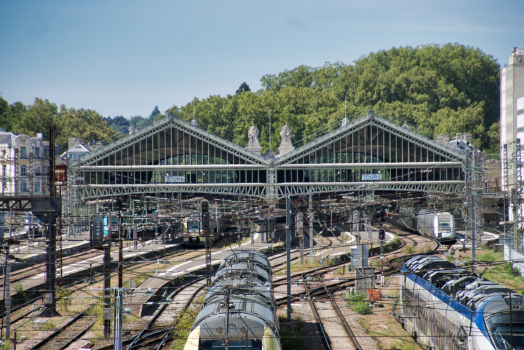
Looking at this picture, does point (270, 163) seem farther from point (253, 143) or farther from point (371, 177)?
point (371, 177)

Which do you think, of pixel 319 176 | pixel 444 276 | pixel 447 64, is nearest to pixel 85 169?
pixel 319 176

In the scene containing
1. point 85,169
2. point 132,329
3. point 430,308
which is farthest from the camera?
point 85,169

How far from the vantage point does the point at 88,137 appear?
134m

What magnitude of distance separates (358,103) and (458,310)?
10750 cm

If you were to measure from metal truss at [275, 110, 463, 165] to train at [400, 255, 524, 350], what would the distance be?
114 feet

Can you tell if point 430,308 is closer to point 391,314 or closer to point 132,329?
point 391,314

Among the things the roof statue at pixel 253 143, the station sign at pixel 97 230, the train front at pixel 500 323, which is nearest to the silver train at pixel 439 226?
the roof statue at pixel 253 143

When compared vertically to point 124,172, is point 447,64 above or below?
above

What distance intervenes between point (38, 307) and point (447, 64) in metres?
123

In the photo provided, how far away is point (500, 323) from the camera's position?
17.0 m

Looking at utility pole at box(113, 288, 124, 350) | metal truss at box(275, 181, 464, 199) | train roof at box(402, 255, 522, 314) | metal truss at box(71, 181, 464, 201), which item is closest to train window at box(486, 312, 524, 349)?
train roof at box(402, 255, 522, 314)

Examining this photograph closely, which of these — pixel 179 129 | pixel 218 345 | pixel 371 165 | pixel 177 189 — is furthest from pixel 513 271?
pixel 179 129

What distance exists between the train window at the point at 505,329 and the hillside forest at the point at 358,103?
7833 centimetres

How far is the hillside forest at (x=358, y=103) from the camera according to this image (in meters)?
109
